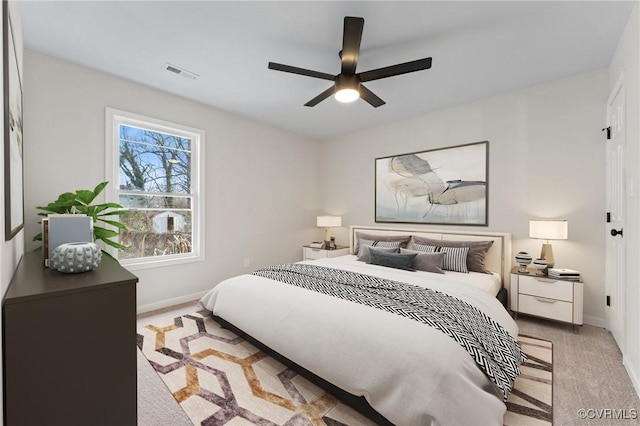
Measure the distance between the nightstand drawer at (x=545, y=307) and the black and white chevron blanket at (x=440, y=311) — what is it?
1.42 meters

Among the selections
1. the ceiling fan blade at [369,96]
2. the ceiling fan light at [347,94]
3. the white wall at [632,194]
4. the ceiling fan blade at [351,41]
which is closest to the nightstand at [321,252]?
the ceiling fan blade at [369,96]

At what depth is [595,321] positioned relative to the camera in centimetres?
299

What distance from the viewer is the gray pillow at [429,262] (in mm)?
3235

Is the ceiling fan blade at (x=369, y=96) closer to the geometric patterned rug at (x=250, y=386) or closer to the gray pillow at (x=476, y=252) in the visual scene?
the gray pillow at (x=476, y=252)

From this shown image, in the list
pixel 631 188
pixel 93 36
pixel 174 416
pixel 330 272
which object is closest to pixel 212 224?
pixel 330 272

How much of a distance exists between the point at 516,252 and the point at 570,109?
1.64 meters

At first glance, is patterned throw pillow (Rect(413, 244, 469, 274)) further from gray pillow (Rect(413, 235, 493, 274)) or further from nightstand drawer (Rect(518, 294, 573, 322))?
nightstand drawer (Rect(518, 294, 573, 322))

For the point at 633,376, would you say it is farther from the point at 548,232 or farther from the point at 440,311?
the point at 440,311

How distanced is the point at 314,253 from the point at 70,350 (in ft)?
13.0

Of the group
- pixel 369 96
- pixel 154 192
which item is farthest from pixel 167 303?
pixel 369 96

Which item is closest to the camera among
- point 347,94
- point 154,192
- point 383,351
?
point 383,351

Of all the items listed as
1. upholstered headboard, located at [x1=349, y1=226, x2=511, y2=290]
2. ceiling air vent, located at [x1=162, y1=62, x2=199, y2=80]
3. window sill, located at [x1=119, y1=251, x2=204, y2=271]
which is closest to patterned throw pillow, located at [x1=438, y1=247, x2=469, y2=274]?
upholstered headboard, located at [x1=349, y1=226, x2=511, y2=290]

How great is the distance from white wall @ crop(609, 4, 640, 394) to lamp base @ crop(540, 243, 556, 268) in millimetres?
808

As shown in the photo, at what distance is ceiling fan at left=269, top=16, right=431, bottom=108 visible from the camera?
1.95 m
